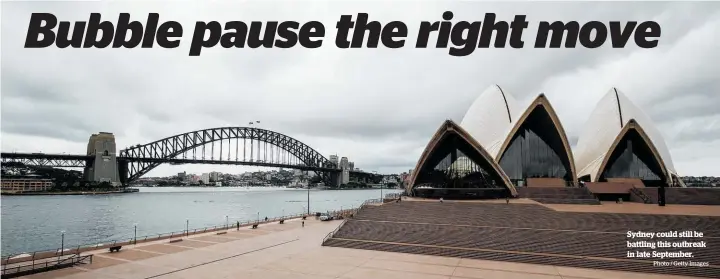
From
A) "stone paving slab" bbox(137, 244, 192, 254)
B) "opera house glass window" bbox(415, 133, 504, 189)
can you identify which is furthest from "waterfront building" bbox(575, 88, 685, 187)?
"stone paving slab" bbox(137, 244, 192, 254)

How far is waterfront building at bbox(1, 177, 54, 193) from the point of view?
93750 mm

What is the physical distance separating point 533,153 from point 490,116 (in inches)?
232

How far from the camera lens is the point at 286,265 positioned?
1579cm

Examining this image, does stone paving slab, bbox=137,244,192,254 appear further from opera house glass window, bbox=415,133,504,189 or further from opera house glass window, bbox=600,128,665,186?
opera house glass window, bbox=600,128,665,186

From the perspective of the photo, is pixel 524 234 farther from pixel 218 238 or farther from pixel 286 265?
pixel 218 238

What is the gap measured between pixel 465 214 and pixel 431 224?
8.52ft

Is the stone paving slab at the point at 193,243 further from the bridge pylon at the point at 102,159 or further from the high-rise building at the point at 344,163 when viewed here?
the high-rise building at the point at 344,163

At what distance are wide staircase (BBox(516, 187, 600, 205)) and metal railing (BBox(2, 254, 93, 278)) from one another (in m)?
27.4

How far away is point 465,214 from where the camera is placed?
71.5ft

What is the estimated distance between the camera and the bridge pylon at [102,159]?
92.6 meters

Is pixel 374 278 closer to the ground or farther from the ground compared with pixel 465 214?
closer to the ground

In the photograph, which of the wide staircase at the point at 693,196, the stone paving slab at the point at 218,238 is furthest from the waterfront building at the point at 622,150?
the stone paving slab at the point at 218,238

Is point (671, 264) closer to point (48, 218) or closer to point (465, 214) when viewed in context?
point (465, 214)

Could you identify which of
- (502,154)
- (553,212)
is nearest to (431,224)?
(553,212)
